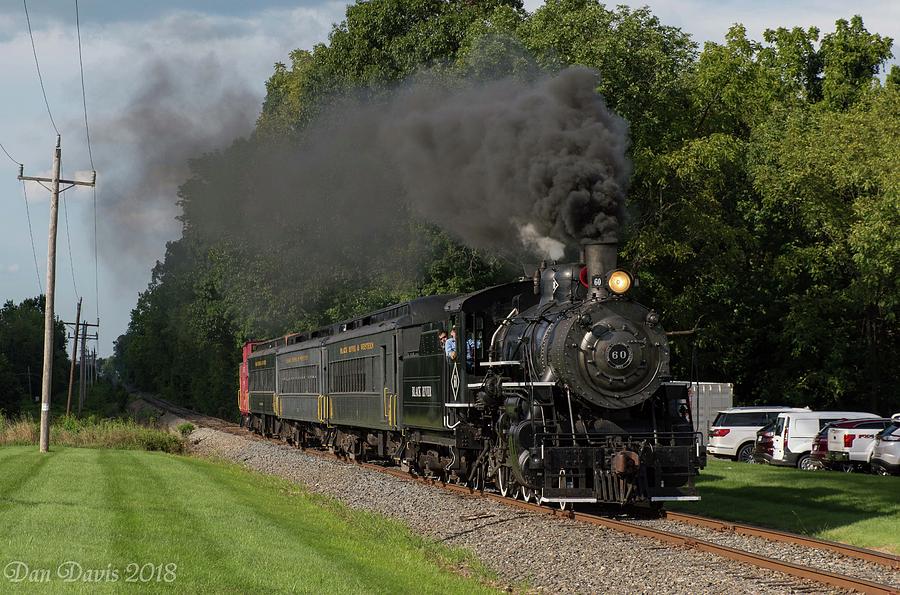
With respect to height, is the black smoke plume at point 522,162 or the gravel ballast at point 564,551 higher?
the black smoke plume at point 522,162

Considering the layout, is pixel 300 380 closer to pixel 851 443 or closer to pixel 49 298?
pixel 49 298

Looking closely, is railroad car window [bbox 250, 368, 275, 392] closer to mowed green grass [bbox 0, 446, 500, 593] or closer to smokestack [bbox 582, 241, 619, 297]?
mowed green grass [bbox 0, 446, 500, 593]

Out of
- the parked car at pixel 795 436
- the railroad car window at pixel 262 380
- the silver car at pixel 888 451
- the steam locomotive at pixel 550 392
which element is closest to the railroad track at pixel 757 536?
the steam locomotive at pixel 550 392

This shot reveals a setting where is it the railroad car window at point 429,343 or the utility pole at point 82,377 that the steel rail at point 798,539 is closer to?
the railroad car window at point 429,343

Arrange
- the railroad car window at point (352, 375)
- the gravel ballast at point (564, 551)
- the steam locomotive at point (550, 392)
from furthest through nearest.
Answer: the railroad car window at point (352, 375)
the steam locomotive at point (550, 392)
the gravel ballast at point (564, 551)

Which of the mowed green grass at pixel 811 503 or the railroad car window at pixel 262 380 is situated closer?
the mowed green grass at pixel 811 503

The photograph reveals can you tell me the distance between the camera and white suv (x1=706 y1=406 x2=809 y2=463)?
3097 centimetres

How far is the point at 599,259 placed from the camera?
1512 cm

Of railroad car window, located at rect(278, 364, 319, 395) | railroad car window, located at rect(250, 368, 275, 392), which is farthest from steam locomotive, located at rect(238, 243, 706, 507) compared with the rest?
railroad car window, located at rect(250, 368, 275, 392)

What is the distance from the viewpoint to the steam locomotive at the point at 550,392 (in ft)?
47.7

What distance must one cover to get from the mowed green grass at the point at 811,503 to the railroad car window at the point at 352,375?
739 cm

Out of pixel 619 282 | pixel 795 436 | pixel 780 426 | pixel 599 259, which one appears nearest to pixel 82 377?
pixel 780 426

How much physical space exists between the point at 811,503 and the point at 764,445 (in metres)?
11.8

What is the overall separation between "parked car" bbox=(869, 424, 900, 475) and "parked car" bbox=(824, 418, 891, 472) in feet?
3.43
